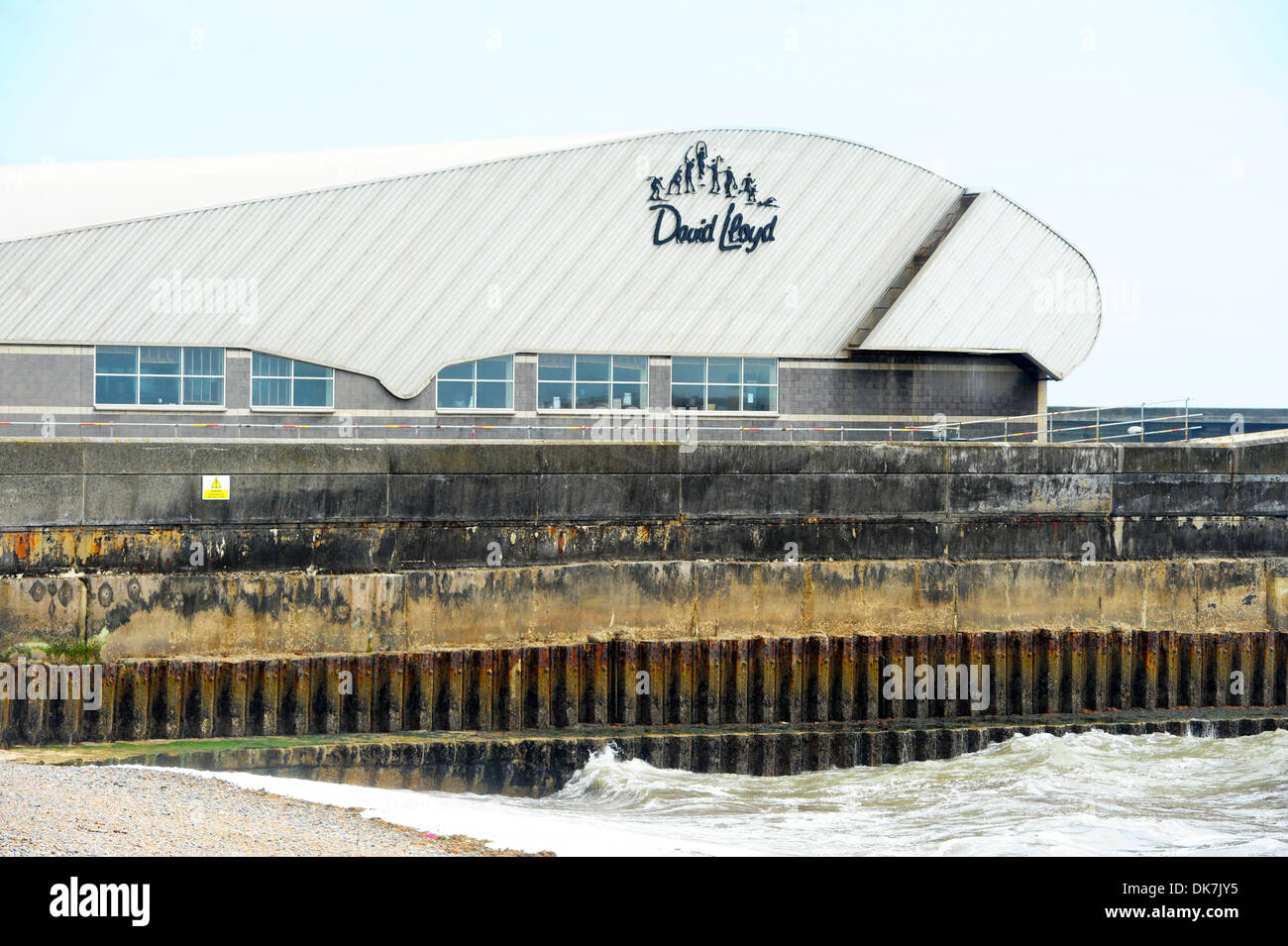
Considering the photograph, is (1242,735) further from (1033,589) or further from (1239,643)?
(1033,589)

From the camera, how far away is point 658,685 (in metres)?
24.1

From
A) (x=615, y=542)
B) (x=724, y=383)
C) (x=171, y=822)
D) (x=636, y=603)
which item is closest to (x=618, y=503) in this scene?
(x=615, y=542)

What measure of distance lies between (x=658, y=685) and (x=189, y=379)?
16.3 m

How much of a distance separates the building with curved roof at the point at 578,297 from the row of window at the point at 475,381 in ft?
0.17

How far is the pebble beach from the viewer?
13.7 metres

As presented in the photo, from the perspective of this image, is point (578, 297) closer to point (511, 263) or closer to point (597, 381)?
point (511, 263)

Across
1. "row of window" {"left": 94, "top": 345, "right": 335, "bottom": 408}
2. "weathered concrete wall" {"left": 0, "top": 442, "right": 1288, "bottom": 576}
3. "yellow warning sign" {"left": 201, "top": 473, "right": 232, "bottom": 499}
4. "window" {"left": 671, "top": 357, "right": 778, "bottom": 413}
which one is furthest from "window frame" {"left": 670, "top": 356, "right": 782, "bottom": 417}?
"yellow warning sign" {"left": 201, "top": 473, "right": 232, "bottom": 499}

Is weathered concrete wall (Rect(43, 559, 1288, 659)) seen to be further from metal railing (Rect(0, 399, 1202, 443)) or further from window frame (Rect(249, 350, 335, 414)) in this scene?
window frame (Rect(249, 350, 335, 414))

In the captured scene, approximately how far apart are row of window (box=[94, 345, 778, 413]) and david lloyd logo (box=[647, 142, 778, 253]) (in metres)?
3.22
